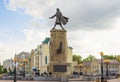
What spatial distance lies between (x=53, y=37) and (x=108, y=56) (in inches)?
4320

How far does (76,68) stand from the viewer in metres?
127

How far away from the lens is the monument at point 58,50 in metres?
39.9

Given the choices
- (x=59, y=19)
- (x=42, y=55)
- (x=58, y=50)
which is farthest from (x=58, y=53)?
(x=42, y=55)

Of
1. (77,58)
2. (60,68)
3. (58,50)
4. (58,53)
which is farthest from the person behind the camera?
(77,58)

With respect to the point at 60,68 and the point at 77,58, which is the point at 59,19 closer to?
the point at 60,68

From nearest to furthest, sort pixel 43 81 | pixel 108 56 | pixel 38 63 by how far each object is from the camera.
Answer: pixel 43 81
pixel 38 63
pixel 108 56

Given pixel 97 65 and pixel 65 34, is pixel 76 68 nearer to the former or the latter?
pixel 97 65

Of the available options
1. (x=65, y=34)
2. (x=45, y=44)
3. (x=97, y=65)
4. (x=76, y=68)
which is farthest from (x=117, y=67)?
(x=65, y=34)

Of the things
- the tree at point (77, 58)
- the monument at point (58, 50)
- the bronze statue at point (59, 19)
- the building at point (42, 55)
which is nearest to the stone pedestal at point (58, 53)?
the monument at point (58, 50)

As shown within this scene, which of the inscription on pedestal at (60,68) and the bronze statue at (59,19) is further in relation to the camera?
the bronze statue at (59,19)

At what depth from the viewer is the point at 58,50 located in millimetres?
40281

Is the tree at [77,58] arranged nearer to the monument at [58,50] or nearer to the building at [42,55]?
the building at [42,55]

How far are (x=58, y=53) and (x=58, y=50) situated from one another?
1.48ft

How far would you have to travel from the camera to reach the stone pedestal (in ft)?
131
